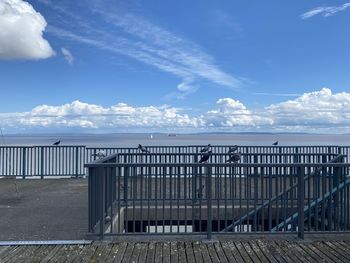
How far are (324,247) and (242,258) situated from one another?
1390mm

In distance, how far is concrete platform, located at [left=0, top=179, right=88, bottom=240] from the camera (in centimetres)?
663

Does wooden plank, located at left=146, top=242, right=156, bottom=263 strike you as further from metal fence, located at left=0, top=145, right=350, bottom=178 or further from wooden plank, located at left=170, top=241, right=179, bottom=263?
metal fence, located at left=0, top=145, right=350, bottom=178

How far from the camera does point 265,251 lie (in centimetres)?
563

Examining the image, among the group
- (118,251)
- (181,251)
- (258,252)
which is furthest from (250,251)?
(118,251)

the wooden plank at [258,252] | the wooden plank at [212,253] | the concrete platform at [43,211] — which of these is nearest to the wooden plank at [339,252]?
the wooden plank at [258,252]

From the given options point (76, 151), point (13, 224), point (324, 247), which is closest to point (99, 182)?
point (13, 224)

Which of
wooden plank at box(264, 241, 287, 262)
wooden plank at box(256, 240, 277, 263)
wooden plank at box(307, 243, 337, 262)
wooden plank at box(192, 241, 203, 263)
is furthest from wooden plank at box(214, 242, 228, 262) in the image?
wooden plank at box(307, 243, 337, 262)

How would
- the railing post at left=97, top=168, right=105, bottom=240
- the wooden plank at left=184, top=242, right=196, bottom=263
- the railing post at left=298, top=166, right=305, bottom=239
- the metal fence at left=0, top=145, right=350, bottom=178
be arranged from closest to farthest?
the wooden plank at left=184, top=242, right=196, bottom=263 < the railing post at left=97, top=168, right=105, bottom=240 < the railing post at left=298, top=166, right=305, bottom=239 < the metal fence at left=0, top=145, right=350, bottom=178

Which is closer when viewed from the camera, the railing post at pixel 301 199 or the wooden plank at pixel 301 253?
the wooden plank at pixel 301 253

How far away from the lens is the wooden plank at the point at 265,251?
209 inches

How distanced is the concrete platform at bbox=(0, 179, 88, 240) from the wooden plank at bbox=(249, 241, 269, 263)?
8.99 feet

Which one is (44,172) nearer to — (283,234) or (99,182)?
(99,182)

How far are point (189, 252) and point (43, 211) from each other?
13.7 ft

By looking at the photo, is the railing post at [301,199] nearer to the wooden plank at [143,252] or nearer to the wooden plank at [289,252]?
the wooden plank at [289,252]
